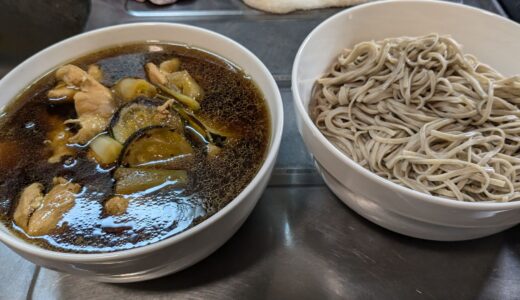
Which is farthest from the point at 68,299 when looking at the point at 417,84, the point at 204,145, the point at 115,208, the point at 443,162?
the point at 417,84

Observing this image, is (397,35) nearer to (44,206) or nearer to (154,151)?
(154,151)

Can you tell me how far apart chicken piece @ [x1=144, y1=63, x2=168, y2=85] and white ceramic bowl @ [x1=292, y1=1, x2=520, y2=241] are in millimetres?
401

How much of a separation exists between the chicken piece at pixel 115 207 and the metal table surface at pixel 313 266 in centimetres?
21

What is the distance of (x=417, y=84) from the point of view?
1.38 m

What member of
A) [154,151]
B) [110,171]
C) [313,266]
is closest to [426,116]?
[313,266]

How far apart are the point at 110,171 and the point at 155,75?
0.36 meters

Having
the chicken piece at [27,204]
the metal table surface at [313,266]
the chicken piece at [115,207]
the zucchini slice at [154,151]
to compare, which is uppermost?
the zucchini slice at [154,151]

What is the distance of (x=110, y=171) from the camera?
1.09 meters

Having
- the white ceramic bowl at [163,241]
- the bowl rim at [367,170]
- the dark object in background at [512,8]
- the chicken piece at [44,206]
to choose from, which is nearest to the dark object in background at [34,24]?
the white ceramic bowl at [163,241]

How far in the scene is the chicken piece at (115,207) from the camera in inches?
39.1

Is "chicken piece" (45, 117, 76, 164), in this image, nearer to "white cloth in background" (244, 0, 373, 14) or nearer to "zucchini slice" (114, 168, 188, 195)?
"zucchini slice" (114, 168, 188, 195)

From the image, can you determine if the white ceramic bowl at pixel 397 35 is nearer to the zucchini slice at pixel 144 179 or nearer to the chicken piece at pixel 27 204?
the zucchini slice at pixel 144 179

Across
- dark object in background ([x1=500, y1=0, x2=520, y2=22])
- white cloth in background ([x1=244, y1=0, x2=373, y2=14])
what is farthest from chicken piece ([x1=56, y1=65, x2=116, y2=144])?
dark object in background ([x1=500, y1=0, x2=520, y2=22])

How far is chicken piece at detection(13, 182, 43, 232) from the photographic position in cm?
97
